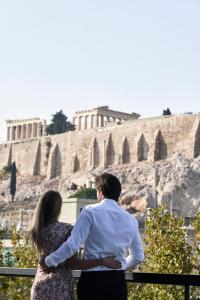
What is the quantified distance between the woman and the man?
0.09 meters

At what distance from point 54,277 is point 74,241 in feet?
1.01

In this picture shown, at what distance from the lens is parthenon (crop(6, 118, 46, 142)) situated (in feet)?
369

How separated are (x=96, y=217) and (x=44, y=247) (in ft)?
1.39

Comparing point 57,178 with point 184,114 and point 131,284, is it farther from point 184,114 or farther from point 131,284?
point 131,284

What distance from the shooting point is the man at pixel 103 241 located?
14.9ft

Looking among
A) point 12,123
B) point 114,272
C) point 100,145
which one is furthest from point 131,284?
point 12,123

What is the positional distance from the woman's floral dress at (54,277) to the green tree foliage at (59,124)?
9998 cm

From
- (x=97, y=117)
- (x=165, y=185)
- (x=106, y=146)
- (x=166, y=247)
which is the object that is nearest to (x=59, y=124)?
(x=97, y=117)

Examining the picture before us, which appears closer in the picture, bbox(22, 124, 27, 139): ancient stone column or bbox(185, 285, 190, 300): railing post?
bbox(185, 285, 190, 300): railing post

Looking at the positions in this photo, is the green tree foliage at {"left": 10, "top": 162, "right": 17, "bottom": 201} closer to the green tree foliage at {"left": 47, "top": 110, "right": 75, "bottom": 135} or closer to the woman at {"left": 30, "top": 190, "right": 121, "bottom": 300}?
the green tree foliage at {"left": 47, "top": 110, "right": 75, "bottom": 135}

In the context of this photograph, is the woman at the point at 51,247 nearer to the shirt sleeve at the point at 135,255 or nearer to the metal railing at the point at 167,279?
the shirt sleeve at the point at 135,255

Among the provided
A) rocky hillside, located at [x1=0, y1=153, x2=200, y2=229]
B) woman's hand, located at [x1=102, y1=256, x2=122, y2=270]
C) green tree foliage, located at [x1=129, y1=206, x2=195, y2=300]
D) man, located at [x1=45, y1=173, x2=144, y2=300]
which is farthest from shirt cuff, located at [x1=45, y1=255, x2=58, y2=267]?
rocky hillside, located at [x1=0, y1=153, x2=200, y2=229]

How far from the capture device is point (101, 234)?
4.61m

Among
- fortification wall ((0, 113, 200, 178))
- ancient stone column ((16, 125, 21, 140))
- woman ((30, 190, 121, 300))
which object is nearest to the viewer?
woman ((30, 190, 121, 300))
